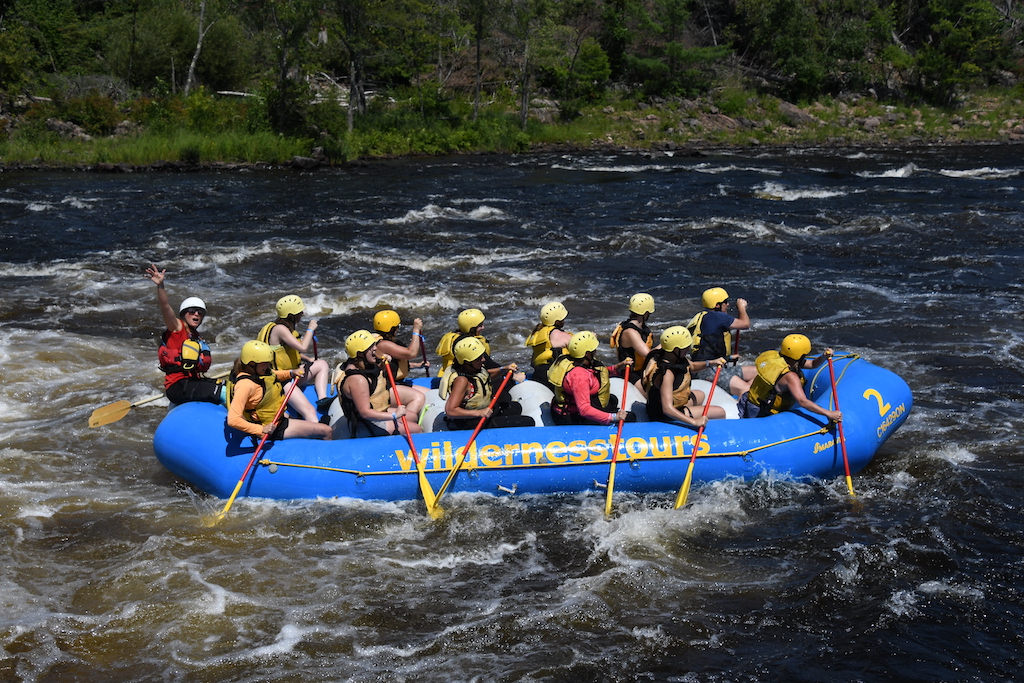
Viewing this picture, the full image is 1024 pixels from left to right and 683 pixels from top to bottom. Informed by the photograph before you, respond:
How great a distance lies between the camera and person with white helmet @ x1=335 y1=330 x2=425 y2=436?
6.94 meters

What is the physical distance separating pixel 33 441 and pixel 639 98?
32515 millimetres

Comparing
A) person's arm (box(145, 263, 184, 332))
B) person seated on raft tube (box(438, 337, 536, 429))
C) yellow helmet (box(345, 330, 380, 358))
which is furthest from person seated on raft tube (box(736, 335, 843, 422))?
person's arm (box(145, 263, 184, 332))

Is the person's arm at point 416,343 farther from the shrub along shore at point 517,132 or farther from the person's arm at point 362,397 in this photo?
the shrub along shore at point 517,132

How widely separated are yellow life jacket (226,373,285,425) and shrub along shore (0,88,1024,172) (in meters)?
20.1

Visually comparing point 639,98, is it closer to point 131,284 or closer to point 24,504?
point 131,284

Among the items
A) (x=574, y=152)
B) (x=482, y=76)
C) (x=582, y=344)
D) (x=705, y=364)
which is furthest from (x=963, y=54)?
(x=582, y=344)

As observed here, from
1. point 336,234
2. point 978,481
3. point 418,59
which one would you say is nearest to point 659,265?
point 336,234

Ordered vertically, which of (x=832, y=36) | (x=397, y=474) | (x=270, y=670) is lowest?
(x=270, y=670)

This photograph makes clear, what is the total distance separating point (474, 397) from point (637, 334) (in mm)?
1681

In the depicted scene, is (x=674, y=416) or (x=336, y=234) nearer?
(x=674, y=416)

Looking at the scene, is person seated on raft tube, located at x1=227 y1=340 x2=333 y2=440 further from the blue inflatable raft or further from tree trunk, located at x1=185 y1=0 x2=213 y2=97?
tree trunk, located at x1=185 y1=0 x2=213 y2=97

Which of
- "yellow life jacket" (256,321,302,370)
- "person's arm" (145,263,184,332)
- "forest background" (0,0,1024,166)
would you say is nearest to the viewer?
"person's arm" (145,263,184,332)

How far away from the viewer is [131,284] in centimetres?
1363

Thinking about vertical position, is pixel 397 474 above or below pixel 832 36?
below
